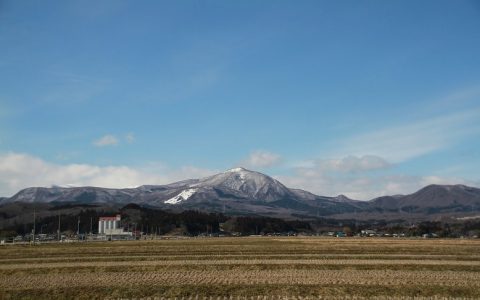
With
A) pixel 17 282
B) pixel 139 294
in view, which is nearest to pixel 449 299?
pixel 139 294

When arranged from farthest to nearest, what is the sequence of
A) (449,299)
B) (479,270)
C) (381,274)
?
(479,270), (381,274), (449,299)

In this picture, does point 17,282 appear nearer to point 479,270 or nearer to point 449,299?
point 449,299

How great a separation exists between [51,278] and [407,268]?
28.7 meters

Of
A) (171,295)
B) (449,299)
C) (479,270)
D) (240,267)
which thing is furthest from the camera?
(240,267)

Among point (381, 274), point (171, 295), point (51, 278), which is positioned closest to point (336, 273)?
point (381, 274)

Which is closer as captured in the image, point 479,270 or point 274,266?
point 479,270

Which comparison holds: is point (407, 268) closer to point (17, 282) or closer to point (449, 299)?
point (449, 299)

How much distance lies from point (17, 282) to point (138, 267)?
10.8m

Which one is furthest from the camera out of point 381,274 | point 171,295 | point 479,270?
point 479,270

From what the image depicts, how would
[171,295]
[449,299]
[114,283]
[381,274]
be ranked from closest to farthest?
[449,299] < [171,295] < [114,283] < [381,274]

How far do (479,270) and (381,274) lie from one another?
31.1 ft

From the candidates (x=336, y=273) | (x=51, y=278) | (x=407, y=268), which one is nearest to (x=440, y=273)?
(x=407, y=268)

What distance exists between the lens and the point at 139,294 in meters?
29.2

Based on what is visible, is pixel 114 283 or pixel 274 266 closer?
pixel 114 283
